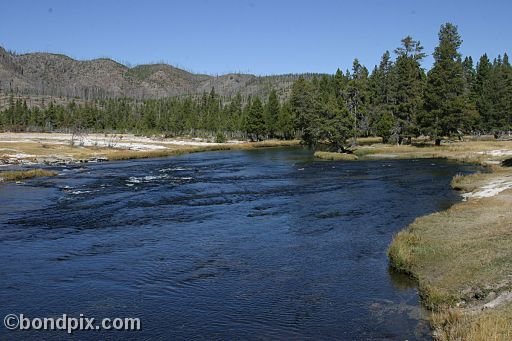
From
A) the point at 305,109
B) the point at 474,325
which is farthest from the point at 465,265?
the point at 305,109

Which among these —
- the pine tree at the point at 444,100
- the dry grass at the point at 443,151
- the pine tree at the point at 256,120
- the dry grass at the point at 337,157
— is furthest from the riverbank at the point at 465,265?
the pine tree at the point at 256,120

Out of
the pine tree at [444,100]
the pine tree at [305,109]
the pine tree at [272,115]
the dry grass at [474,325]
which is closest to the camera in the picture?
the dry grass at [474,325]

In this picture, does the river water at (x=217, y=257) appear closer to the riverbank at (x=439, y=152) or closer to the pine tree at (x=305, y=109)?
the riverbank at (x=439, y=152)

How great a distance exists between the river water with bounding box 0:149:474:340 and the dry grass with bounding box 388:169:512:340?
90 centimetres

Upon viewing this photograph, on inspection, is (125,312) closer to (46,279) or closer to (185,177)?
(46,279)

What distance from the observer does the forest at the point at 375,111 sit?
91.9m

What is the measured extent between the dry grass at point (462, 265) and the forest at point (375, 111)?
61889mm

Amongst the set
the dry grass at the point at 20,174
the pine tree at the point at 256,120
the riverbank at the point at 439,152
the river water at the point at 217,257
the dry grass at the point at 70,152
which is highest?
the pine tree at the point at 256,120

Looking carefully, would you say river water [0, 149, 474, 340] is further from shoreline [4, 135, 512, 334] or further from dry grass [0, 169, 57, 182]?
dry grass [0, 169, 57, 182]

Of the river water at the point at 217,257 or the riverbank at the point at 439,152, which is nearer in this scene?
the river water at the point at 217,257

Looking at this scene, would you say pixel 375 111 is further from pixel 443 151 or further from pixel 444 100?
pixel 443 151

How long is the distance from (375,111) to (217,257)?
110 metres

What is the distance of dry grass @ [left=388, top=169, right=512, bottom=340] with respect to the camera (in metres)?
14.2

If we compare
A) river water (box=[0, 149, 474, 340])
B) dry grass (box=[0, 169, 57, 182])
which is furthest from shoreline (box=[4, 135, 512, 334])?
dry grass (box=[0, 169, 57, 182])
